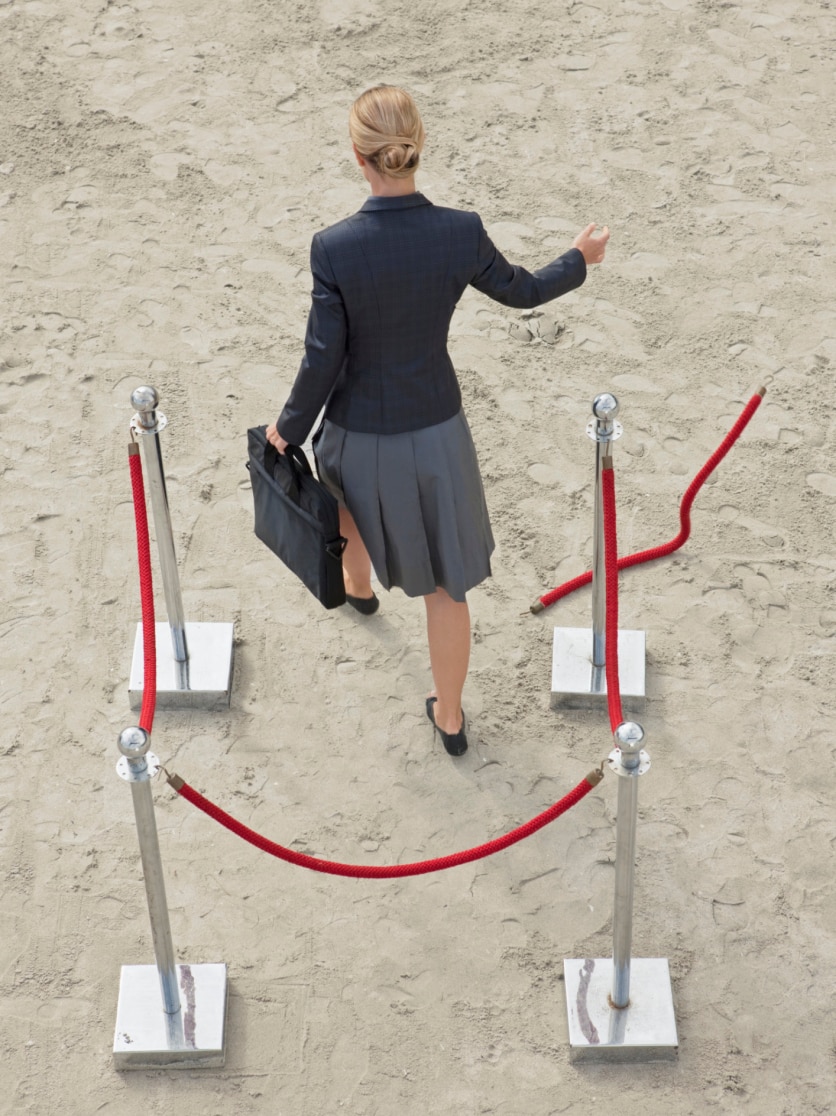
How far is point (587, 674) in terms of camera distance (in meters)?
4.80

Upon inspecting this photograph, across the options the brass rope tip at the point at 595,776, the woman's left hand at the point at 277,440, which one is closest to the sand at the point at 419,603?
the brass rope tip at the point at 595,776

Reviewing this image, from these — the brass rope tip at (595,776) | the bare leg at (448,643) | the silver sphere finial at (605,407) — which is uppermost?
the silver sphere finial at (605,407)

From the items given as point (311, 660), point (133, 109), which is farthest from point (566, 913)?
point (133, 109)

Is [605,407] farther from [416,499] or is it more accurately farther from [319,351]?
[319,351]

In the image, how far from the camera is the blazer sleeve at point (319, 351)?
12.4 ft

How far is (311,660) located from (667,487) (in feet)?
4.84

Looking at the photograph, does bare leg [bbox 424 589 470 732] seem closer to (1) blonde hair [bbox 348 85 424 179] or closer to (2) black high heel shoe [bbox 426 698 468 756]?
(2) black high heel shoe [bbox 426 698 468 756]

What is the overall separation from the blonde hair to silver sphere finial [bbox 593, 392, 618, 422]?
0.82 metres

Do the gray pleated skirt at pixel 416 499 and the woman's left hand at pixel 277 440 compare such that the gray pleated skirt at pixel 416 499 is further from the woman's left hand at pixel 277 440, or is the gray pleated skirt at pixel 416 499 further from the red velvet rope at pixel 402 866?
the red velvet rope at pixel 402 866

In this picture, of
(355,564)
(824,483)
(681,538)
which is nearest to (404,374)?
(355,564)

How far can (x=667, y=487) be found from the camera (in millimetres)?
5477

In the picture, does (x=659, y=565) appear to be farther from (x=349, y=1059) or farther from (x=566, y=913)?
(x=349, y=1059)

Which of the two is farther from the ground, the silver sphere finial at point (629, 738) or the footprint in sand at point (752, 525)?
the footprint in sand at point (752, 525)

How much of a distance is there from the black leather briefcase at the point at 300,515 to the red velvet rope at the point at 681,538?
1037 millimetres
